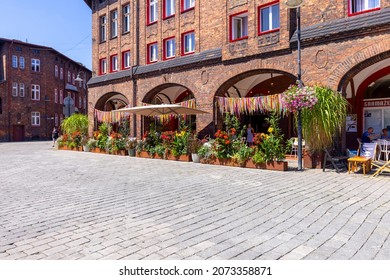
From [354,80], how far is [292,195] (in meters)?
10.6

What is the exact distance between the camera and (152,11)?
64.1ft

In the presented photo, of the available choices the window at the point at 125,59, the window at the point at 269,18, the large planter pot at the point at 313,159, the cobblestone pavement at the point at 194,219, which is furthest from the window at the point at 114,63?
the large planter pot at the point at 313,159

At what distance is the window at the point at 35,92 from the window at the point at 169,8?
3003cm

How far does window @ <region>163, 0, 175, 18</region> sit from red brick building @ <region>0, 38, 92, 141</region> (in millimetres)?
24877

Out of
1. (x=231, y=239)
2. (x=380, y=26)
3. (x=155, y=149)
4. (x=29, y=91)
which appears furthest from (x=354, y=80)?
(x=29, y=91)

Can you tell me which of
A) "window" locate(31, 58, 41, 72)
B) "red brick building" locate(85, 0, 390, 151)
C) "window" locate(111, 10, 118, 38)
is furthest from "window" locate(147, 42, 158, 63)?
"window" locate(31, 58, 41, 72)

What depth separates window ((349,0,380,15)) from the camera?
1095 centimetres

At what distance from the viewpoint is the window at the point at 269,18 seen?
529 inches

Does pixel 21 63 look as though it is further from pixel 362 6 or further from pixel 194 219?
pixel 194 219

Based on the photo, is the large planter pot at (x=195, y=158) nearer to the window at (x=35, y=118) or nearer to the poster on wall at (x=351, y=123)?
the poster on wall at (x=351, y=123)

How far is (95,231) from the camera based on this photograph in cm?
409

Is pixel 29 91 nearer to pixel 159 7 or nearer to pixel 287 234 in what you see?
pixel 159 7

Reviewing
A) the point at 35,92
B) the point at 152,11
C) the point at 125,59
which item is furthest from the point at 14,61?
the point at 152,11

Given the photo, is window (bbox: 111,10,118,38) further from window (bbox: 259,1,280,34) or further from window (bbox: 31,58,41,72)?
window (bbox: 31,58,41,72)
